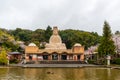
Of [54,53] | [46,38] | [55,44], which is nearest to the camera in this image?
[54,53]

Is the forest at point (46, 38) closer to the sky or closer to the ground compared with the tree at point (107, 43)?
closer to the sky

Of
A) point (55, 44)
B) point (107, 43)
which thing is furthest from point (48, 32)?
point (107, 43)

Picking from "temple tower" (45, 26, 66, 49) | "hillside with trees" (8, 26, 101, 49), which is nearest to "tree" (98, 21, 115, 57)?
"temple tower" (45, 26, 66, 49)

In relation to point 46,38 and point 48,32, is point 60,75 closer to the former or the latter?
point 48,32

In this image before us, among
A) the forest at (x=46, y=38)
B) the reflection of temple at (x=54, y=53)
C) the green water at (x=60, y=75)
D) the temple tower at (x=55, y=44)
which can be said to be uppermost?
the forest at (x=46, y=38)

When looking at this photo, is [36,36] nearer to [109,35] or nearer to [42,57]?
[42,57]

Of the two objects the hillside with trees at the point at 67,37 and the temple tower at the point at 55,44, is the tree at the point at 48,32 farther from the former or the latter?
the temple tower at the point at 55,44

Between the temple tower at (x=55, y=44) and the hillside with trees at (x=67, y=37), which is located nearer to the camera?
the temple tower at (x=55, y=44)

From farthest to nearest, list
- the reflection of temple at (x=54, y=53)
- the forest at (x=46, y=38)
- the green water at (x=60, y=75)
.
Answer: the forest at (x=46, y=38)
the reflection of temple at (x=54, y=53)
the green water at (x=60, y=75)

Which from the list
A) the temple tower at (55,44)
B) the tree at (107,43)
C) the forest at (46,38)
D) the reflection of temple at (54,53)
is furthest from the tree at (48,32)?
the tree at (107,43)

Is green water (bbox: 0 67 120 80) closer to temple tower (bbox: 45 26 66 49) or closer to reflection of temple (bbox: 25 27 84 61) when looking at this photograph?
reflection of temple (bbox: 25 27 84 61)

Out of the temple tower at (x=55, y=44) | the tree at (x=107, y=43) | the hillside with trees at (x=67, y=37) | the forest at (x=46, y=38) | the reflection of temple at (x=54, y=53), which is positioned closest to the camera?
the tree at (x=107, y=43)

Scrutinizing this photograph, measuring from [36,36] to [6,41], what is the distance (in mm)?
35844

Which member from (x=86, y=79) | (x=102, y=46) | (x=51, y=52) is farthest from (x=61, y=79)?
(x=51, y=52)
